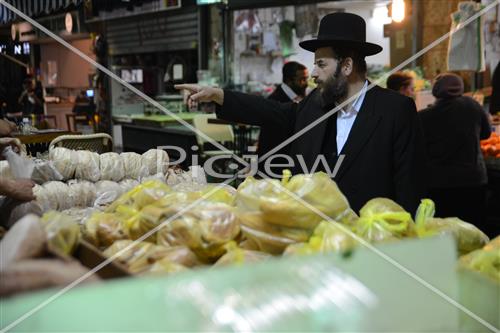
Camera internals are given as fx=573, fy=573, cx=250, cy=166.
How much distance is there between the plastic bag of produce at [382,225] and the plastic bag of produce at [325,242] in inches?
4.2

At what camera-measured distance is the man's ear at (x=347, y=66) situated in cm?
338

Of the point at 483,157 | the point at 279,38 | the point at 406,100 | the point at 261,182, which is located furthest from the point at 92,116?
the point at 261,182

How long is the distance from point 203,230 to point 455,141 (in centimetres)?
467

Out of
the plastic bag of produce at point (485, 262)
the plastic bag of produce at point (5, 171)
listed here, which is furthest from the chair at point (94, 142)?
the plastic bag of produce at point (485, 262)

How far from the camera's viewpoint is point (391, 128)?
325 cm

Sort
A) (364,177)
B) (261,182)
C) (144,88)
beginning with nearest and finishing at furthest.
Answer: (261,182) < (364,177) < (144,88)

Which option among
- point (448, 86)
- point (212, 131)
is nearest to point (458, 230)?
point (448, 86)

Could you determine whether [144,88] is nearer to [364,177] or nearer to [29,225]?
[364,177]

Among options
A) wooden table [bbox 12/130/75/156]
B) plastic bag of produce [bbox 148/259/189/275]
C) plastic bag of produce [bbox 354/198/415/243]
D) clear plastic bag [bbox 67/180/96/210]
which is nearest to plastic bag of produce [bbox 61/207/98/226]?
clear plastic bag [bbox 67/180/96/210]

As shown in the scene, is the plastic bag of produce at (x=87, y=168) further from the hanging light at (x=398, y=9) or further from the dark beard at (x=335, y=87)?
the hanging light at (x=398, y=9)

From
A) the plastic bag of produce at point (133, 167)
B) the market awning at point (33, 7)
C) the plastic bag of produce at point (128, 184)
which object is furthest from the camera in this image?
the market awning at point (33, 7)

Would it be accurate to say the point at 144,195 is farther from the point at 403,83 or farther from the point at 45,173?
the point at 403,83

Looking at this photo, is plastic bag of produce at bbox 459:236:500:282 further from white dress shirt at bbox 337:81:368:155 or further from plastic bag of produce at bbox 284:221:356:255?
white dress shirt at bbox 337:81:368:155

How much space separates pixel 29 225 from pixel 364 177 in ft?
7.34
